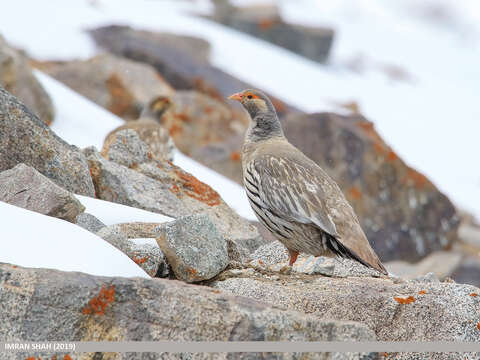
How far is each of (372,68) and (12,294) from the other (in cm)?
2972

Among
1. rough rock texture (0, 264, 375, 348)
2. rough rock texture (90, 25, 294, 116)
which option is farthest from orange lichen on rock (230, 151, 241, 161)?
rough rock texture (0, 264, 375, 348)

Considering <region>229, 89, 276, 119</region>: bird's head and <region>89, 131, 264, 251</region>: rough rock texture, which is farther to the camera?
<region>229, 89, 276, 119</region>: bird's head

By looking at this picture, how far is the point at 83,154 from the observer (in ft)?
24.0

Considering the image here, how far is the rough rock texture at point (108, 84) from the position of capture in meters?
18.2

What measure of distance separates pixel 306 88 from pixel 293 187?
20937mm

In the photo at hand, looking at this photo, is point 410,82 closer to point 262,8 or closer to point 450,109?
point 450,109

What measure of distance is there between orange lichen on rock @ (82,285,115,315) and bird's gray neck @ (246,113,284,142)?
4.05m

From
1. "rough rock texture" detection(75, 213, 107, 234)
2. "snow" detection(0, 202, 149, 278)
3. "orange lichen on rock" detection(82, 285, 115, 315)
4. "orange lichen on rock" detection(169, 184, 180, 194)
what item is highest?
"orange lichen on rock" detection(82, 285, 115, 315)

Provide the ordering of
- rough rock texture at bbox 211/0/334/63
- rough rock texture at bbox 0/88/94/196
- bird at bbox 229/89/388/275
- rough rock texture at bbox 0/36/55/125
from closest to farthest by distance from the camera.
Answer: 1. bird at bbox 229/89/388/275
2. rough rock texture at bbox 0/88/94/196
3. rough rock texture at bbox 0/36/55/125
4. rough rock texture at bbox 211/0/334/63

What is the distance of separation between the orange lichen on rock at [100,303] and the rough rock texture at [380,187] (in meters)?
11.6

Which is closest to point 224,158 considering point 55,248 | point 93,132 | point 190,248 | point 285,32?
point 93,132

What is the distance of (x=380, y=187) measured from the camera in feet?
51.2

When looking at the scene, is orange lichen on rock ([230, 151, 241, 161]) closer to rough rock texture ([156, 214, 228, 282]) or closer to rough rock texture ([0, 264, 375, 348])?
rough rock texture ([156, 214, 228, 282])

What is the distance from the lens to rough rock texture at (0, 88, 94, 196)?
656 cm
